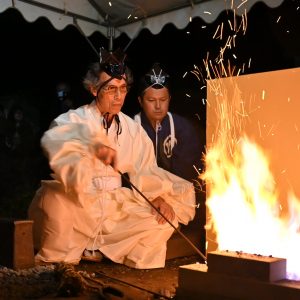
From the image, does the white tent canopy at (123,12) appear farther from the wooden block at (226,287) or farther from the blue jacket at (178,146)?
the wooden block at (226,287)

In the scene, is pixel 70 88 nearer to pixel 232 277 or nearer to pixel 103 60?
pixel 103 60

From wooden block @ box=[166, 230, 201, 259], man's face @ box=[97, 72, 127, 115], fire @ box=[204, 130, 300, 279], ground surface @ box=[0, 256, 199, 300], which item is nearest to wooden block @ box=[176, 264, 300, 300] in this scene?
ground surface @ box=[0, 256, 199, 300]

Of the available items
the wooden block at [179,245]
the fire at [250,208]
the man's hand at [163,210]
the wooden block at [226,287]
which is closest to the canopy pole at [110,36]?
the fire at [250,208]

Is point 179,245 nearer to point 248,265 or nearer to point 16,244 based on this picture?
point 16,244

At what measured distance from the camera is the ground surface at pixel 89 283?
3.51 meters

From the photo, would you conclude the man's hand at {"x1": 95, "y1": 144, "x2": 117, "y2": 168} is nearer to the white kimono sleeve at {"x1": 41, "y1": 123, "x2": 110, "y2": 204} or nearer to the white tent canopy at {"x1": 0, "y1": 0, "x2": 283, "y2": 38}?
the white kimono sleeve at {"x1": 41, "y1": 123, "x2": 110, "y2": 204}

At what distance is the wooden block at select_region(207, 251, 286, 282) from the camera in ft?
9.93

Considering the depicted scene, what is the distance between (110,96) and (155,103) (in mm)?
992

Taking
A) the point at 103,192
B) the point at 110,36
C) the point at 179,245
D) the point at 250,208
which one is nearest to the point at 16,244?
the point at 103,192

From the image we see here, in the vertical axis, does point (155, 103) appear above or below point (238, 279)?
above

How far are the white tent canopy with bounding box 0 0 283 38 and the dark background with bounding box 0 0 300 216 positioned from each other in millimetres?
362

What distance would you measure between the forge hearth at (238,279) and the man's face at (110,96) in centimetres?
247

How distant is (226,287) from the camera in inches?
124

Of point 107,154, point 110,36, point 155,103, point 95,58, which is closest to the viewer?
point 107,154
